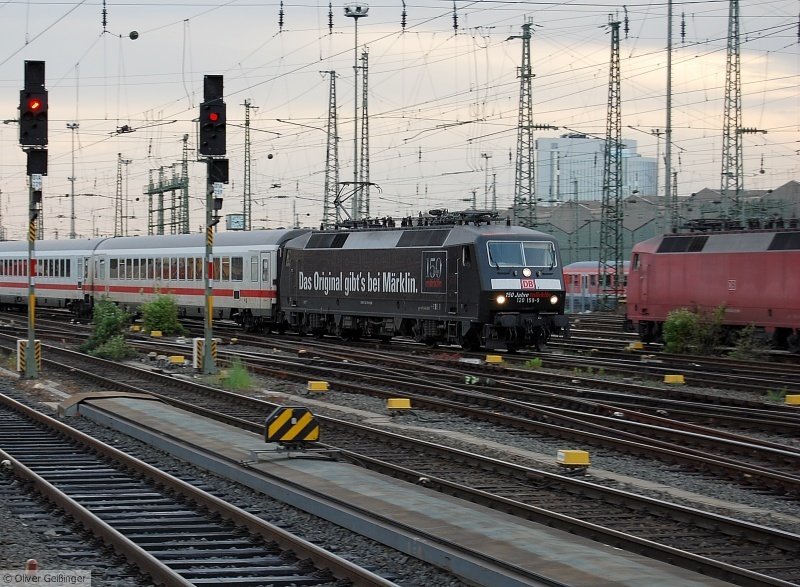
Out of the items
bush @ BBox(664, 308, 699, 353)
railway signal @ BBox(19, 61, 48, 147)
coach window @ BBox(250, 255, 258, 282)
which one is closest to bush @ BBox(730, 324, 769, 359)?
bush @ BBox(664, 308, 699, 353)

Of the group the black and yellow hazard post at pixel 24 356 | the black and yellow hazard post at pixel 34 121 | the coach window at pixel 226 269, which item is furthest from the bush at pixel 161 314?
the black and yellow hazard post at pixel 34 121

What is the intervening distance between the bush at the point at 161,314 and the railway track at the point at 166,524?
2587cm

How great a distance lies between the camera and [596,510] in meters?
12.1

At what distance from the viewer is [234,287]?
4300 centimetres

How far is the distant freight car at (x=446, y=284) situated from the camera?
31.1m

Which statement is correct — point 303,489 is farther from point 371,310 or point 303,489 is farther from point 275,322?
point 275,322

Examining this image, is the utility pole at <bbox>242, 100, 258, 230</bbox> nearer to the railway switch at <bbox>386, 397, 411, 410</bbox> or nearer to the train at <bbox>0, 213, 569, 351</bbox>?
the train at <bbox>0, 213, 569, 351</bbox>

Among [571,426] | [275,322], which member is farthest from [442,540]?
[275,322]

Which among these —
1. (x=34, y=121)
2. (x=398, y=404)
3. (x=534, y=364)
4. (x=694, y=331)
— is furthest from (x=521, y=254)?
(x=34, y=121)

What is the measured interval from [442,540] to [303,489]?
288 centimetres

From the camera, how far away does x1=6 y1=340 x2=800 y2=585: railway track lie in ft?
32.2

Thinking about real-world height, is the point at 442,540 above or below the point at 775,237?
below

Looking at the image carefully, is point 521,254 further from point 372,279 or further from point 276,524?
point 276,524

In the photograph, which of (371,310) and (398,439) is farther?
(371,310)
